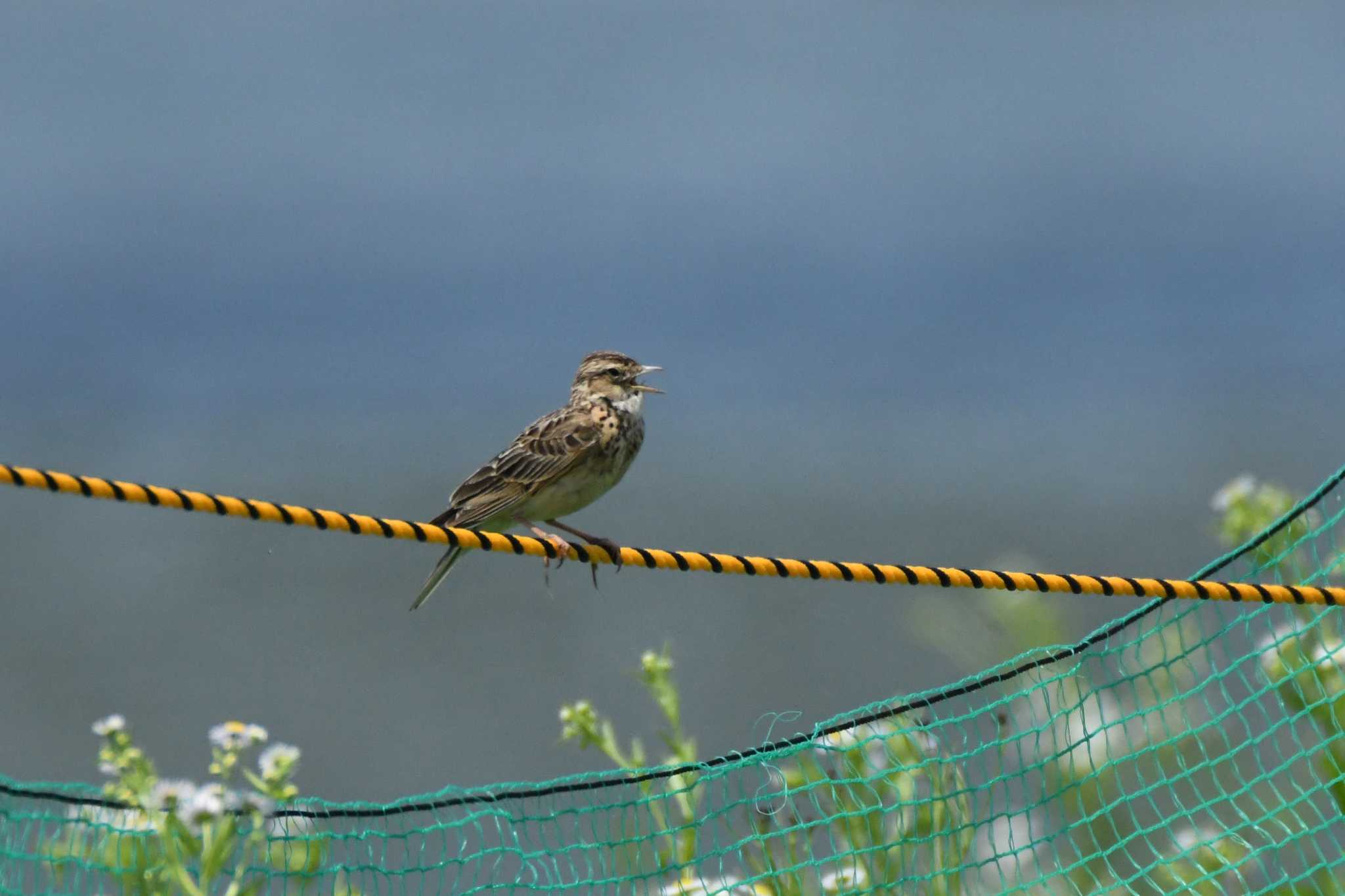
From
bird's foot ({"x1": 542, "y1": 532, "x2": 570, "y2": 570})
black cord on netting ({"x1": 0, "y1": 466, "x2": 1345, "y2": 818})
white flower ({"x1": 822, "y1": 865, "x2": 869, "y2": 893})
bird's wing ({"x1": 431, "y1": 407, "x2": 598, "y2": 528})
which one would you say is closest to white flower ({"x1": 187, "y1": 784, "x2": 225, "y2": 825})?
black cord on netting ({"x1": 0, "y1": 466, "x2": 1345, "y2": 818})

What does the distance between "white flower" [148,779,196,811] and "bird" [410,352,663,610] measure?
1761mm

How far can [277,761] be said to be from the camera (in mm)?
4211

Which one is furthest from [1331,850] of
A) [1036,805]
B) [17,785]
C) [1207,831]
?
[17,785]

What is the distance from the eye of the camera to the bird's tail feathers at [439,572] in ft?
19.5

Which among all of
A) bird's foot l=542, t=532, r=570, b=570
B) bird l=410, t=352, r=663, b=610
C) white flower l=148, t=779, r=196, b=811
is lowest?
white flower l=148, t=779, r=196, b=811

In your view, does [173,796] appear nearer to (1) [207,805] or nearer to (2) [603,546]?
(1) [207,805]

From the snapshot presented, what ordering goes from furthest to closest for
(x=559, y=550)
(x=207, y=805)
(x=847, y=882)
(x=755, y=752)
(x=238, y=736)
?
(x=559, y=550) → (x=847, y=882) → (x=238, y=736) → (x=755, y=752) → (x=207, y=805)

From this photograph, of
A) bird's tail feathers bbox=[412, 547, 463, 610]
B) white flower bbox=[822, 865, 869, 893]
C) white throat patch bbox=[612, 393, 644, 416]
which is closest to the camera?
white flower bbox=[822, 865, 869, 893]

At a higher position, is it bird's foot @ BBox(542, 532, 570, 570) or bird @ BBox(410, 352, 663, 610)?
bird @ BBox(410, 352, 663, 610)

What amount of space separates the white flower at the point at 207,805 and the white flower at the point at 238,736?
0.19 m

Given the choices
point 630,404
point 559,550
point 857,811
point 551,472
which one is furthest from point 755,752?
point 630,404

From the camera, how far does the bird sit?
598cm

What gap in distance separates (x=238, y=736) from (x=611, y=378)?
2.39m

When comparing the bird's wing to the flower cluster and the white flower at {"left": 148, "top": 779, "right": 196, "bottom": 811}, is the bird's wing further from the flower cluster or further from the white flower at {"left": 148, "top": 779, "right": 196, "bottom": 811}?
the white flower at {"left": 148, "top": 779, "right": 196, "bottom": 811}
